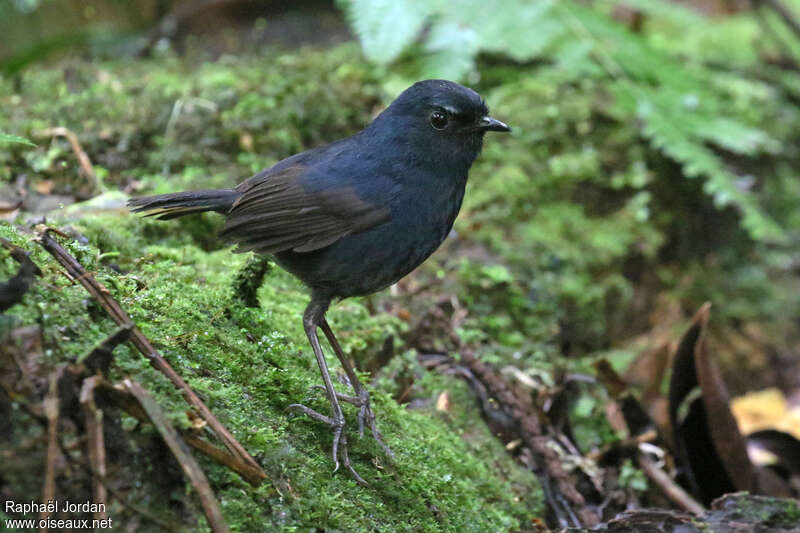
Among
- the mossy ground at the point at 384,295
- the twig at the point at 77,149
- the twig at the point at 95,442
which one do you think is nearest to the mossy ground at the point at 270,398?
the mossy ground at the point at 384,295

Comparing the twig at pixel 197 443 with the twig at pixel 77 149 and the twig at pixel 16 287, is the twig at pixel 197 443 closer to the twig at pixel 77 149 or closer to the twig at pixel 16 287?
the twig at pixel 16 287

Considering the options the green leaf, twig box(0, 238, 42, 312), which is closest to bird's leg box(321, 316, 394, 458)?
twig box(0, 238, 42, 312)

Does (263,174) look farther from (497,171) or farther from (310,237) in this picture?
(497,171)

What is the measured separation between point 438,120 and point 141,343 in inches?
60.9

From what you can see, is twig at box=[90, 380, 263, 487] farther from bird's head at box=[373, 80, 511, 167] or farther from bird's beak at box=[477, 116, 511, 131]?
bird's beak at box=[477, 116, 511, 131]

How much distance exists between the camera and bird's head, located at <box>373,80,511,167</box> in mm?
3105

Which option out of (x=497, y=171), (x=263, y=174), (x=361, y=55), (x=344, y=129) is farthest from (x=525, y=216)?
(x=263, y=174)

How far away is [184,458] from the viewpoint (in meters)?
1.93

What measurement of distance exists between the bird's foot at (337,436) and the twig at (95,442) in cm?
84

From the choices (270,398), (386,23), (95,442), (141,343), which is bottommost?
(270,398)

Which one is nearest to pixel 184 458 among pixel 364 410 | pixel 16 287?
pixel 16 287

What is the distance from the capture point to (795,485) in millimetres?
3941

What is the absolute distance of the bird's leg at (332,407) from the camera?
2.56 m

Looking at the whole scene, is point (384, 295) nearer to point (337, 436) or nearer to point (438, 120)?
point (438, 120)
